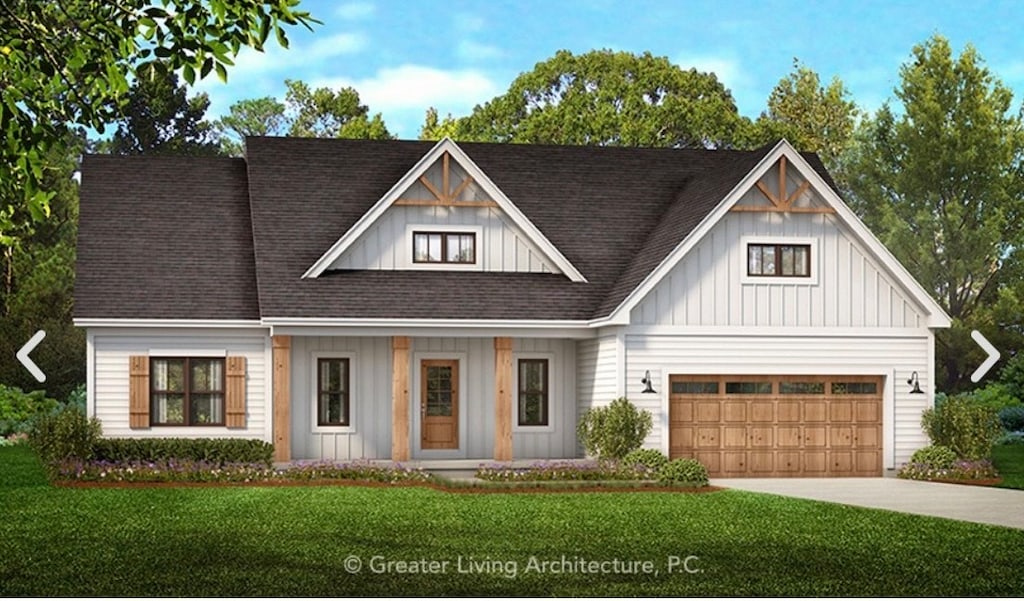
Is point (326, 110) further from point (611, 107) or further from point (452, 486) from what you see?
point (452, 486)

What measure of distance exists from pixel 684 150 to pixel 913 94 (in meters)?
17.1

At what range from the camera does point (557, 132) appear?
5400 centimetres

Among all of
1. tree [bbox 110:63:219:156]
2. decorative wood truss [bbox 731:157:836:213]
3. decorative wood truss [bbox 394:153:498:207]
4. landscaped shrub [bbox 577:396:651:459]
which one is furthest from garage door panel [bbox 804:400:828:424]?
tree [bbox 110:63:219:156]

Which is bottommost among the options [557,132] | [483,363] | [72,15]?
[483,363]

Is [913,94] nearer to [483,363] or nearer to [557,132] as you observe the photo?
[557,132]

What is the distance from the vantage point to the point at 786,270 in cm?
2884

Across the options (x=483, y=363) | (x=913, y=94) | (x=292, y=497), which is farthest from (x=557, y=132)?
(x=292, y=497)

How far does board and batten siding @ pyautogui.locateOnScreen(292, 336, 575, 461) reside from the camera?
29.9 metres

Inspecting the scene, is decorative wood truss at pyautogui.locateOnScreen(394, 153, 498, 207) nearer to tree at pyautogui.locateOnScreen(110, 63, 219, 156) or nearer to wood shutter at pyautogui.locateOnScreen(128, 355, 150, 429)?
wood shutter at pyautogui.locateOnScreen(128, 355, 150, 429)

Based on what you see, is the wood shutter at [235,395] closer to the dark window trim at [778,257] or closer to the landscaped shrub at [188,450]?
the landscaped shrub at [188,450]

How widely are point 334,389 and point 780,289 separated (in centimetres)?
896

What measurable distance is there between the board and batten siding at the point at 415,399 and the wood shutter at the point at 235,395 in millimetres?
1218

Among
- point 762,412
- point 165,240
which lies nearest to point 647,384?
point 762,412

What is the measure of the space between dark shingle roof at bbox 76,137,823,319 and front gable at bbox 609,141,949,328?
2.27ft
